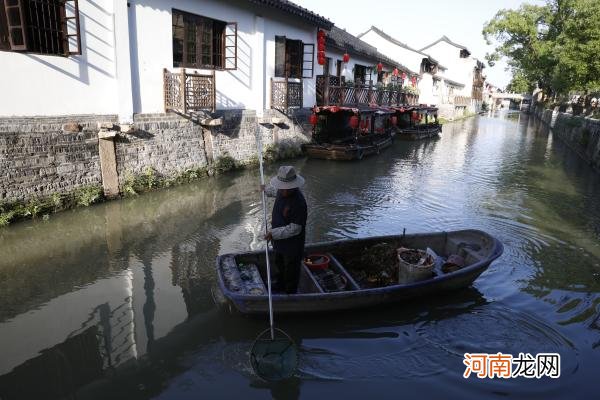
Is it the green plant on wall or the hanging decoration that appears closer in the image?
the green plant on wall

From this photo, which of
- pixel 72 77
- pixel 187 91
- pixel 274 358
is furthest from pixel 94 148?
pixel 274 358

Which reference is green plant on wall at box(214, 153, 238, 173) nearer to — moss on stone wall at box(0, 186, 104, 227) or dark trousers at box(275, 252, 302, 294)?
moss on stone wall at box(0, 186, 104, 227)

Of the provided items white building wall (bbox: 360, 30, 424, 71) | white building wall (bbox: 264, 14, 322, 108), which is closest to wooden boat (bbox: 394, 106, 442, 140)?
white building wall (bbox: 264, 14, 322, 108)

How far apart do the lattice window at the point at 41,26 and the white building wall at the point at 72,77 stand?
0.70 ft

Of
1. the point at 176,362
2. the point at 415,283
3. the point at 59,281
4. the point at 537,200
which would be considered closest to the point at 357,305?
the point at 415,283

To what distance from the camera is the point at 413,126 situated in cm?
3188

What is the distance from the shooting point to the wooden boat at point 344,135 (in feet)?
62.3

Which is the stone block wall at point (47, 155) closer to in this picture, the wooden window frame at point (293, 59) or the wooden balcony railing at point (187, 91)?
the wooden balcony railing at point (187, 91)

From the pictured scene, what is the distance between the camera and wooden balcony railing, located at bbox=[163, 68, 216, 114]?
12162 millimetres

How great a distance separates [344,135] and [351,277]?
1638 centimetres

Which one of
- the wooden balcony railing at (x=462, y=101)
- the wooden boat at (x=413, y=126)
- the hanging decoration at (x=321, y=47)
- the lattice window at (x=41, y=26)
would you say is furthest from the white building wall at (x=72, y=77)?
the wooden balcony railing at (x=462, y=101)

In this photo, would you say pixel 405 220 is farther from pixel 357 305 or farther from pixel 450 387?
pixel 450 387

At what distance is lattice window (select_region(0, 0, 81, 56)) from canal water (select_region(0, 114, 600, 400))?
3650 mm

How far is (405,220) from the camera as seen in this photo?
10.9 meters
